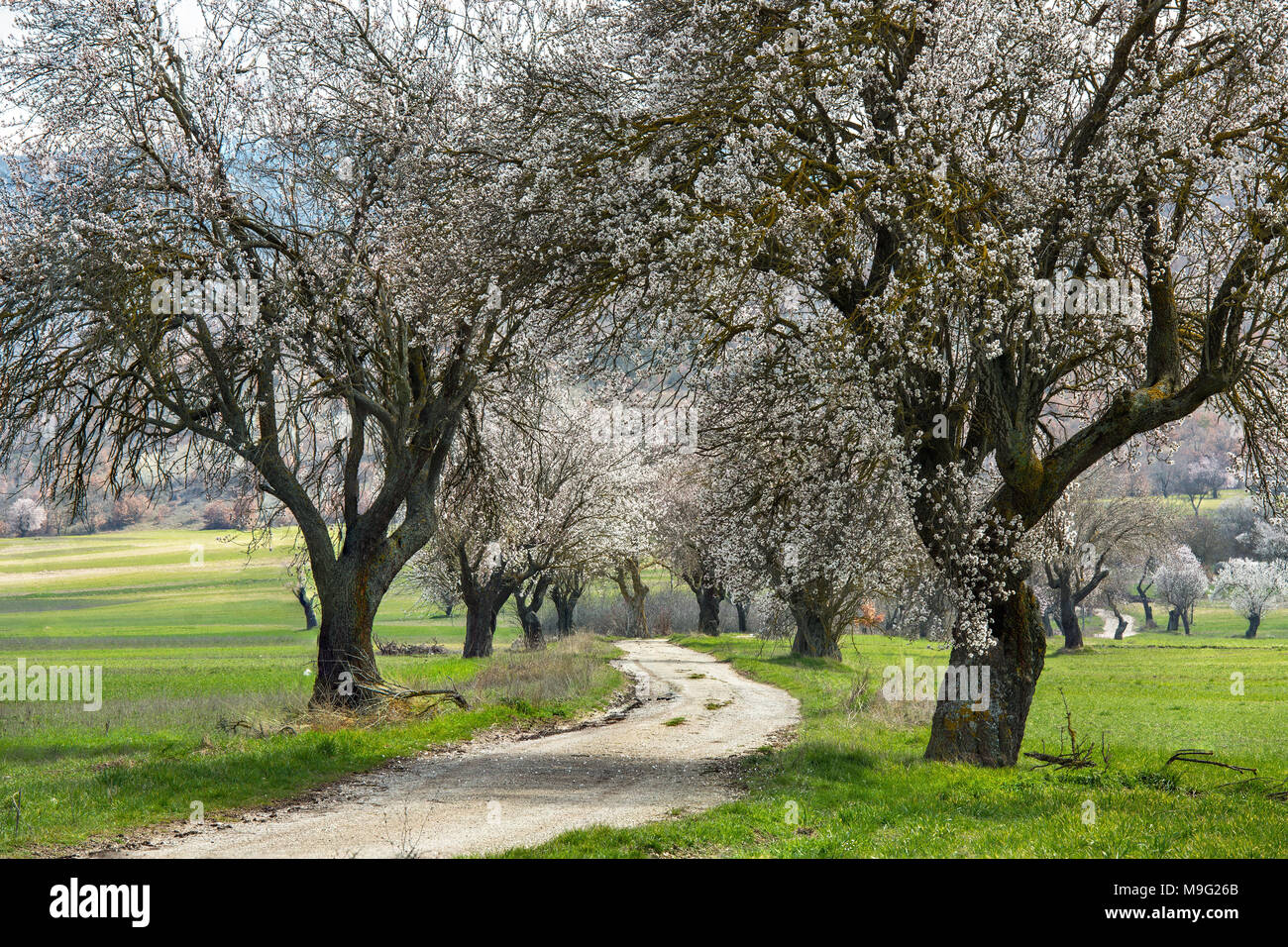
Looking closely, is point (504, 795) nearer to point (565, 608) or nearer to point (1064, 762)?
point (1064, 762)

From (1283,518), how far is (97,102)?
20.4 metres

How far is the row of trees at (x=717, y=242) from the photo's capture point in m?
11.1

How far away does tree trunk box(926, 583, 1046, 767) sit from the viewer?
43.5 ft

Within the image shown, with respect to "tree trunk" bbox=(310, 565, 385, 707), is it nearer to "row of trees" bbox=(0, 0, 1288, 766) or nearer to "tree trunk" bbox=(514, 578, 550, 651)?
"row of trees" bbox=(0, 0, 1288, 766)

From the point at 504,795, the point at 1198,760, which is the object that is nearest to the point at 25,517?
the point at 504,795

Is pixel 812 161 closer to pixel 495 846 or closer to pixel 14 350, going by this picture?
pixel 495 846

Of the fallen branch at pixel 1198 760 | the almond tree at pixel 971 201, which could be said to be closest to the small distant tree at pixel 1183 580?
the fallen branch at pixel 1198 760

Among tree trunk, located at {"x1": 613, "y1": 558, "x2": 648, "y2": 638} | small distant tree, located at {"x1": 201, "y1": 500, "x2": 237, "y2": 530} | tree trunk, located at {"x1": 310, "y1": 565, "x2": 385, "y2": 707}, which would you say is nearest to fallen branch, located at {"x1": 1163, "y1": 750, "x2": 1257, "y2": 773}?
tree trunk, located at {"x1": 310, "y1": 565, "x2": 385, "y2": 707}

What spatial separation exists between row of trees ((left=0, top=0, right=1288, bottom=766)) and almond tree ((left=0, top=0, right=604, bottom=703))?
3.2 inches

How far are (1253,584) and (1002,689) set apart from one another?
82866mm

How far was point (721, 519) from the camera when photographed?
15.9 m
